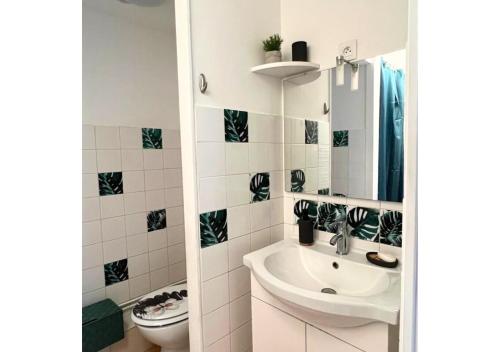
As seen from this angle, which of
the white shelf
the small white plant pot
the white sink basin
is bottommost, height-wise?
the white sink basin

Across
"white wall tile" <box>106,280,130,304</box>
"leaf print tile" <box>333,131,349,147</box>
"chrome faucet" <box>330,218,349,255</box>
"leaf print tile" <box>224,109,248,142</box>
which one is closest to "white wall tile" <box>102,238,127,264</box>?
"white wall tile" <box>106,280,130,304</box>

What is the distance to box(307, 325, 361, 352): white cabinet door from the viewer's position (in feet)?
3.24

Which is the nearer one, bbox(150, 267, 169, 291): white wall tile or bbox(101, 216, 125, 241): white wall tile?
bbox(101, 216, 125, 241): white wall tile

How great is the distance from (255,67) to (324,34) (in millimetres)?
389

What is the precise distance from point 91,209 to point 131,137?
23.6 inches

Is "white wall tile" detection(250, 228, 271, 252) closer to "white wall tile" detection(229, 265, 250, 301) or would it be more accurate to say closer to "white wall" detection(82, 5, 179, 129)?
"white wall tile" detection(229, 265, 250, 301)

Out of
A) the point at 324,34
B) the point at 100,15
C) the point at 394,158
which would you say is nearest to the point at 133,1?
the point at 100,15

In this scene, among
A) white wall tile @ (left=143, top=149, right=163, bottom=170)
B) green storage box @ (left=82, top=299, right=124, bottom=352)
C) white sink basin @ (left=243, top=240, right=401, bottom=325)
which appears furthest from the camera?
Answer: white wall tile @ (left=143, top=149, right=163, bottom=170)

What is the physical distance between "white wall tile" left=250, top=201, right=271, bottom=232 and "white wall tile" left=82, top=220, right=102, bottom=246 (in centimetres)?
121

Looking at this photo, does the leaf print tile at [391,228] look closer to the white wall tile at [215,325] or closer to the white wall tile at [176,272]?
the white wall tile at [215,325]

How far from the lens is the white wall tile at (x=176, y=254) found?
93.0 inches

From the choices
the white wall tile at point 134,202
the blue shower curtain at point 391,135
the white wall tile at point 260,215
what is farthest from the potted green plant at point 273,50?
the white wall tile at point 134,202

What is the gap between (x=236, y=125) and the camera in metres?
1.35
